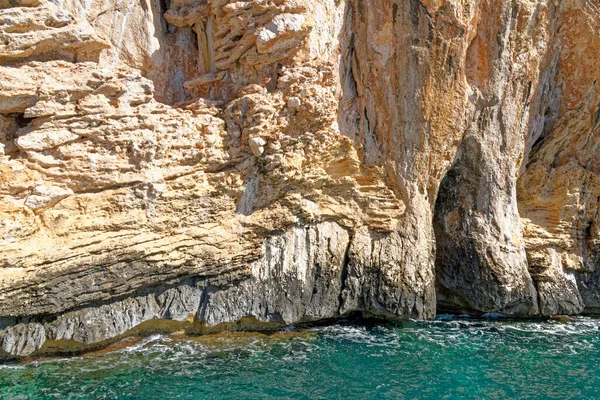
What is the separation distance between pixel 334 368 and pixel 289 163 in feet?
15.7

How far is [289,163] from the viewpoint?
1235cm

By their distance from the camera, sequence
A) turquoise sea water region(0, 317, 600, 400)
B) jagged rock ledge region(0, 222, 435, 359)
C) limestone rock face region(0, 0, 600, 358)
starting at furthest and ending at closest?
1. jagged rock ledge region(0, 222, 435, 359)
2. limestone rock face region(0, 0, 600, 358)
3. turquoise sea water region(0, 317, 600, 400)

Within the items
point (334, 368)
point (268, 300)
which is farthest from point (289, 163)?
point (334, 368)

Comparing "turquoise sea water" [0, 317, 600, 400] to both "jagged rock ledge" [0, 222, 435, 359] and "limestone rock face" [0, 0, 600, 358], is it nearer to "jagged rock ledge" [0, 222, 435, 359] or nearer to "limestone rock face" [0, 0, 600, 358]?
"jagged rock ledge" [0, 222, 435, 359]

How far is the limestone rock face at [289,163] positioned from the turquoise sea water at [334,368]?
22.9 inches

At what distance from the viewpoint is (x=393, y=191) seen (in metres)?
13.8

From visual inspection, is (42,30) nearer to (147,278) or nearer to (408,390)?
(147,278)

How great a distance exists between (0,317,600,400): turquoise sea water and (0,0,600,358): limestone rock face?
0.58 meters

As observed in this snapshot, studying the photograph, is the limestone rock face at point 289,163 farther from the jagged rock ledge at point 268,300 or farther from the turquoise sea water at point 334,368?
the turquoise sea water at point 334,368

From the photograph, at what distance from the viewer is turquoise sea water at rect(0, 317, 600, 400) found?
9.93 m

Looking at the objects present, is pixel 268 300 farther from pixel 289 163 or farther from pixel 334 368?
pixel 289 163

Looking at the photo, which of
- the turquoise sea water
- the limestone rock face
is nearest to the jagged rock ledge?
the limestone rock face

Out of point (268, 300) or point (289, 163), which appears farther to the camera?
point (268, 300)

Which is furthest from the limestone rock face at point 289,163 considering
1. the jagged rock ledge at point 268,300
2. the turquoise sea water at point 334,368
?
the turquoise sea water at point 334,368
